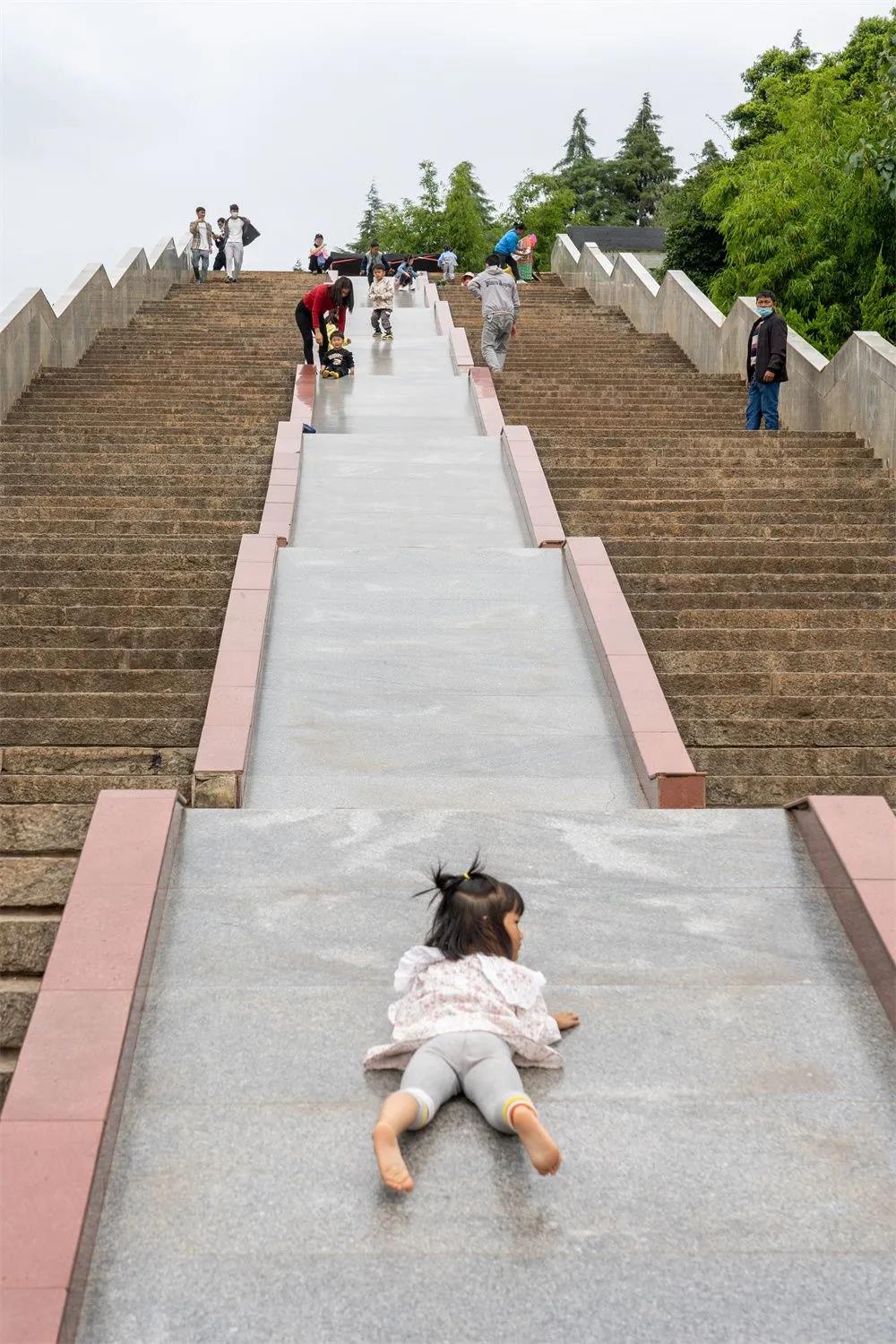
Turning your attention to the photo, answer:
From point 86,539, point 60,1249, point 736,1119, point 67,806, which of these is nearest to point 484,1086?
point 736,1119

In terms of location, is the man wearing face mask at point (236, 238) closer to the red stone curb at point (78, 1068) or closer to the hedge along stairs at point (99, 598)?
the hedge along stairs at point (99, 598)

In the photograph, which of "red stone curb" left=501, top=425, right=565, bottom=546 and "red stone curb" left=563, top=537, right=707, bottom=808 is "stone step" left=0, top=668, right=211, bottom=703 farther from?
"red stone curb" left=501, top=425, right=565, bottom=546

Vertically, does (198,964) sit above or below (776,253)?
below

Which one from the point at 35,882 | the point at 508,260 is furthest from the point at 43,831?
the point at 508,260

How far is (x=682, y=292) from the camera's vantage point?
22781mm

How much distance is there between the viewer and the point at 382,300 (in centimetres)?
2375

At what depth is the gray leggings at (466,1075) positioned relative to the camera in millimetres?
4070

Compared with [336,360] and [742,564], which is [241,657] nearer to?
[742,564]

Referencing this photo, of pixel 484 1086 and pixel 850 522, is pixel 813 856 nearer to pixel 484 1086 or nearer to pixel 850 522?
pixel 484 1086

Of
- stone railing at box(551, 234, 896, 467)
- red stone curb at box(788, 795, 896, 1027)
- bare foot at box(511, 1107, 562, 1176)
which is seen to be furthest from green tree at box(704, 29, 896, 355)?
bare foot at box(511, 1107, 562, 1176)

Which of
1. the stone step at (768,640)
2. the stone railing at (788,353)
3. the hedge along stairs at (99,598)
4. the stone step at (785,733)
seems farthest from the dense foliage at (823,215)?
the stone step at (785,733)

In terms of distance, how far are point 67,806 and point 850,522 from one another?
24.4 feet

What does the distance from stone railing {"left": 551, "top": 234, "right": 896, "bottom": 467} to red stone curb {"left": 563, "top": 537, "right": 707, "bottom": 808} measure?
5742 mm

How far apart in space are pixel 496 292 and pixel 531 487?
6.59 meters
